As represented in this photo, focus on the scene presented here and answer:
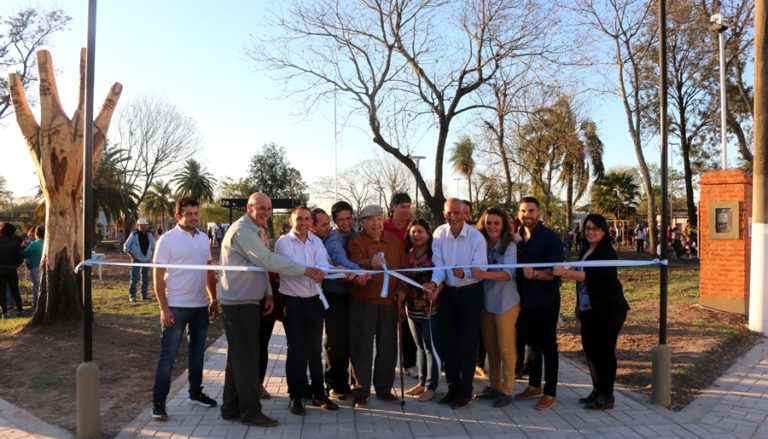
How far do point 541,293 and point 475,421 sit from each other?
4.24ft

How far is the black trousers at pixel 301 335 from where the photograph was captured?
16.7 feet

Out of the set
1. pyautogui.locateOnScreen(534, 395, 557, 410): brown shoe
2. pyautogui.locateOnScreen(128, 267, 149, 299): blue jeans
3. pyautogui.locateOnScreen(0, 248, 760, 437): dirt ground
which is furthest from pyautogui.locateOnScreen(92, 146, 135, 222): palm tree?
pyautogui.locateOnScreen(534, 395, 557, 410): brown shoe

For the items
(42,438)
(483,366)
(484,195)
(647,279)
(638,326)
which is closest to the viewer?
(42,438)

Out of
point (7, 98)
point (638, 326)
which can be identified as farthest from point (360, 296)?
point (7, 98)

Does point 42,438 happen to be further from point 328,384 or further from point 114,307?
point 114,307

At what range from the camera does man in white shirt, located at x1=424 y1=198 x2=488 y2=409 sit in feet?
17.5

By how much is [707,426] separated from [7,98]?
23.2 meters

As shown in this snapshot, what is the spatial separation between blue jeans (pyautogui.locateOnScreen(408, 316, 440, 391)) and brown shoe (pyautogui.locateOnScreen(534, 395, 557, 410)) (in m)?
0.98

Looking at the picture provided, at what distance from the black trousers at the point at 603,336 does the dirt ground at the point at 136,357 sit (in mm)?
902

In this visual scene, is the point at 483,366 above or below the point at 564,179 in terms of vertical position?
below

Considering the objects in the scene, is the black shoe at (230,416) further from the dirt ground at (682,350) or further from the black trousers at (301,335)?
the dirt ground at (682,350)

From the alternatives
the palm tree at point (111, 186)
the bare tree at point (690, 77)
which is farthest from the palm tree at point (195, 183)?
the bare tree at point (690, 77)

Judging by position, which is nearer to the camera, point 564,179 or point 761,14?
point 761,14

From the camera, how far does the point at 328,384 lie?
228 inches
